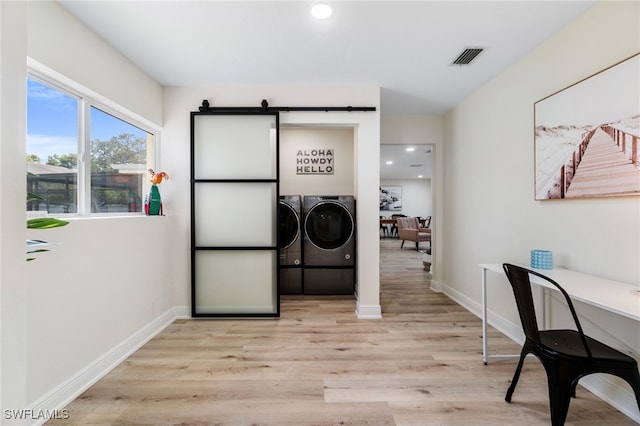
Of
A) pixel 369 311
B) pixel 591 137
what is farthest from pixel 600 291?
pixel 369 311

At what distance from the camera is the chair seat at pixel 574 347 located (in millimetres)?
1273

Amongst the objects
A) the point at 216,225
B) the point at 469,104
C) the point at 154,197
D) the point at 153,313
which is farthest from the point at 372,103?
the point at 153,313

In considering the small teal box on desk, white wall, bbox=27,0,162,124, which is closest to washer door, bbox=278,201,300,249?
white wall, bbox=27,0,162,124

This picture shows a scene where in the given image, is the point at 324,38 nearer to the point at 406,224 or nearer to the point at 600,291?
the point at 600,291

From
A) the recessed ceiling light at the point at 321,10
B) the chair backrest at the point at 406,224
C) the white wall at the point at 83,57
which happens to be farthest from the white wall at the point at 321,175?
the chair backrest at the point at 406,224

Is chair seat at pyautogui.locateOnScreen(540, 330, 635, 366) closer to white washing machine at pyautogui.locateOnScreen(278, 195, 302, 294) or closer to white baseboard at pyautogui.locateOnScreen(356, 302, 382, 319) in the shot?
white baseboard at pyautogui.locateOnScreen(356, 302, 382, 319)

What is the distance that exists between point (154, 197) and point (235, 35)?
1.67m

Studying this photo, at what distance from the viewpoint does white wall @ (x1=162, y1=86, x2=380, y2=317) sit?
2877 millimetres

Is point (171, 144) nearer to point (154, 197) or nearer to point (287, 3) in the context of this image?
point (154, 197)

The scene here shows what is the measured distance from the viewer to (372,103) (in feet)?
9.48

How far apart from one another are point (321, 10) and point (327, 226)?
2357 millimetres

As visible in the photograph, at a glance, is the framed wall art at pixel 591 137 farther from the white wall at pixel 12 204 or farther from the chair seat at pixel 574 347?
the white wall at pixel 12 204

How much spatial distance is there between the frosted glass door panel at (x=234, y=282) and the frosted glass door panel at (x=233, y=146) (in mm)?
860

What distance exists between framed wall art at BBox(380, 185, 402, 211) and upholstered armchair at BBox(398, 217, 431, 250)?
8.09 ft
